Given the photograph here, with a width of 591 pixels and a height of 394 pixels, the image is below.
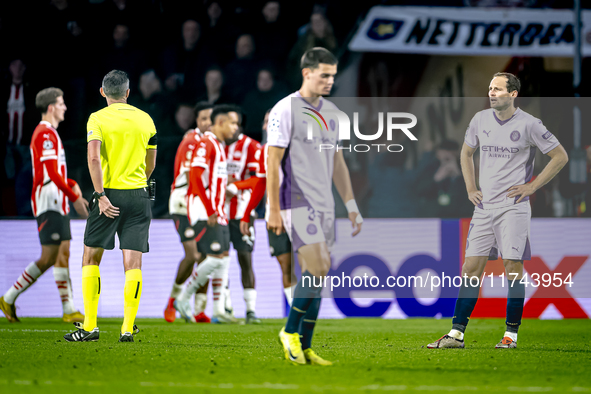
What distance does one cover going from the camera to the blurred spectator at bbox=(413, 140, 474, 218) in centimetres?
1033

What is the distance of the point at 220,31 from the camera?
11.9 meters

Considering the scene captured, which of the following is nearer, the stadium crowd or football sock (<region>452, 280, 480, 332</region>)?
football sock (<region>452, 280, 480, 332</region>)

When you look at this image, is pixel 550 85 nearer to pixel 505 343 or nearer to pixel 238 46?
pixel 238 46

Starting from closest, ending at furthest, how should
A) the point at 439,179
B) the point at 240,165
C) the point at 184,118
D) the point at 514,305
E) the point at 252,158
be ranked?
1. the point at 514,305
2. the point at 252,158
3. the point at 240,165
4. the point at 439,179
5. the point at 184,118

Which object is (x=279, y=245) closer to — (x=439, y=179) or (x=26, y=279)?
(x=26, y=279)

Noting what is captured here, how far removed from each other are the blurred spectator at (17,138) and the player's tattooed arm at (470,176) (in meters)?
6.82

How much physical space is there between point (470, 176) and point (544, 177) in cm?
53

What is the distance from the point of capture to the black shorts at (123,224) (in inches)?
214

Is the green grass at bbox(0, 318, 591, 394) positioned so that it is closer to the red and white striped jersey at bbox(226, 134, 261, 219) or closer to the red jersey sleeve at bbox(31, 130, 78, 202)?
the red jersey sleeve at bbox(31, 130, 78, 202)

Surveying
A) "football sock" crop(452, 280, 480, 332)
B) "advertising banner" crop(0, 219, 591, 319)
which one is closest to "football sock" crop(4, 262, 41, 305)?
"advertising banner" crop(0, 219, 591, 319)

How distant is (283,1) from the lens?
1201cm

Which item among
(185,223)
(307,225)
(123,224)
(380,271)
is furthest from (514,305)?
(185,223)

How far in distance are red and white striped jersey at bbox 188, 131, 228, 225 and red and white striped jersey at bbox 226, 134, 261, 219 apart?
15.8 inches

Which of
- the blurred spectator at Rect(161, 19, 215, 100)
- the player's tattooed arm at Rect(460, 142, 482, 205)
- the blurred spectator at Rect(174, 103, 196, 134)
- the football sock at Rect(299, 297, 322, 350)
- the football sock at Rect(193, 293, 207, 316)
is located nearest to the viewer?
the football sock at Rect(299, 297, 322, 350)
